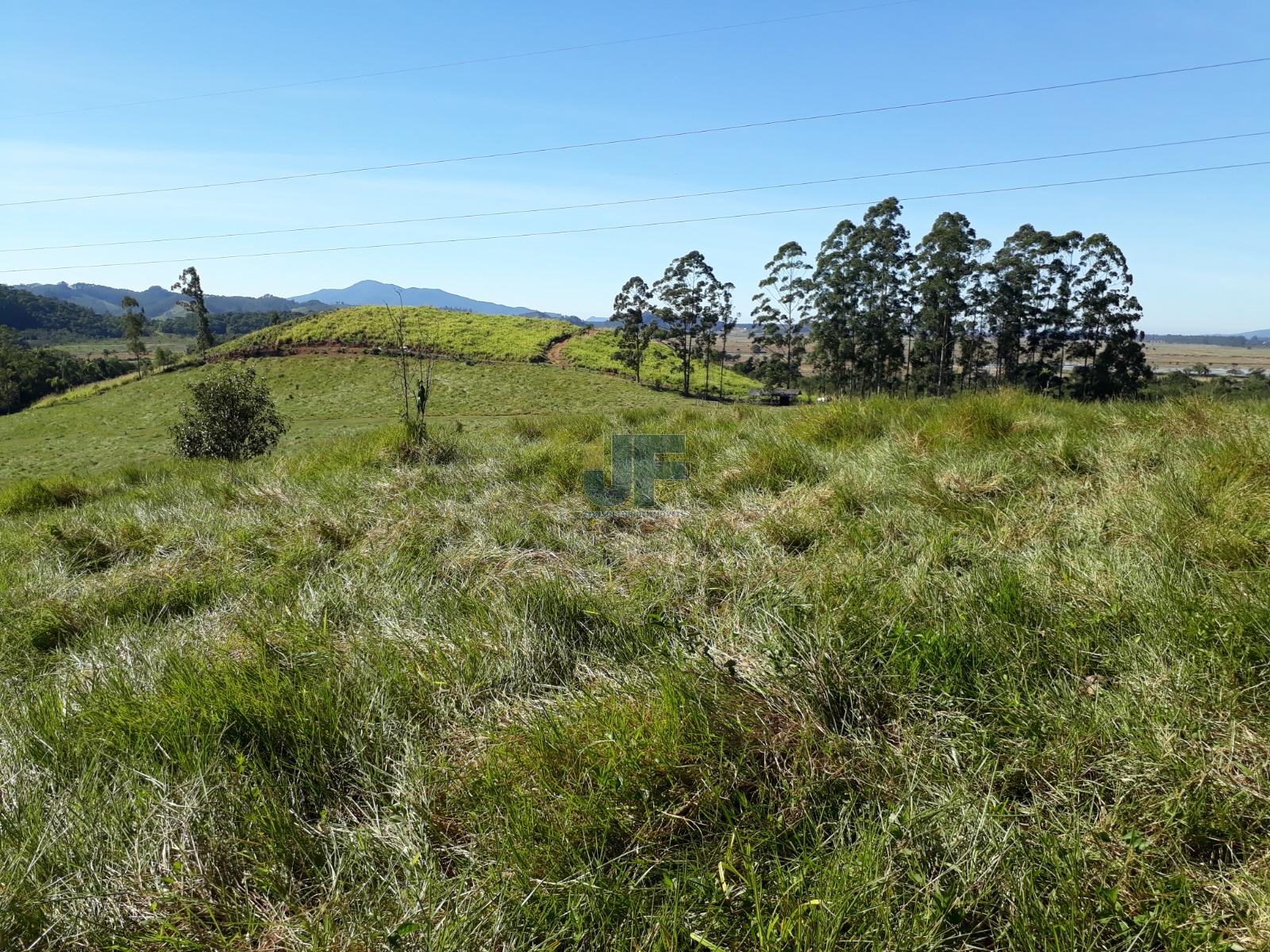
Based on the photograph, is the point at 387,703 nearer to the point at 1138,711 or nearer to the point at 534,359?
the point at 1138,711

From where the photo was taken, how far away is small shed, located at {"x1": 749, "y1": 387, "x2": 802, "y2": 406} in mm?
52438

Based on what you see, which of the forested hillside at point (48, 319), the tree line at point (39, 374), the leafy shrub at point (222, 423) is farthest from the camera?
the forested hillside at point (48, 319)

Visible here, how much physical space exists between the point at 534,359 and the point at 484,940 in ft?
204

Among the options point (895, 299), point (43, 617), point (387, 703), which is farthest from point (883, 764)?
point (895, 299)

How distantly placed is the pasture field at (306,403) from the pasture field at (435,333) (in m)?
4.95

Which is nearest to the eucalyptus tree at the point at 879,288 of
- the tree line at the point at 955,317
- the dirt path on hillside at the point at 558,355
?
the tree line at the point at 955,317

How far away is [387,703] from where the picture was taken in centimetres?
211

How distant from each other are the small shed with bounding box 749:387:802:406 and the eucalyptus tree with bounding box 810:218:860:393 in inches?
148

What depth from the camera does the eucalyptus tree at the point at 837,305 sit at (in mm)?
48938

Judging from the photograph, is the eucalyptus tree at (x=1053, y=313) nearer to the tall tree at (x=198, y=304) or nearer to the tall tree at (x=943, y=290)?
the tall tree at (x=943, y=290)

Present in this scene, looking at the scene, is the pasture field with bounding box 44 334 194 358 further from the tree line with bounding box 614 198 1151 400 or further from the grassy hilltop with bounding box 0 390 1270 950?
the grassy hilltop with bounding box 0 390 1270 950

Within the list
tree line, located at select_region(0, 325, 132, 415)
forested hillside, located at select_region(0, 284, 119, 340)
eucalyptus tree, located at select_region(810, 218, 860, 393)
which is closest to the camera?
eucalyptus tree, located at select_region(810, 218, 860, 393)

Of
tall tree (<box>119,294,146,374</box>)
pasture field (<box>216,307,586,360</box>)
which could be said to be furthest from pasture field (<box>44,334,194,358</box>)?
pasture field (<box>216,307,586,360</box>)

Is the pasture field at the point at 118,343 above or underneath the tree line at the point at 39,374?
above
